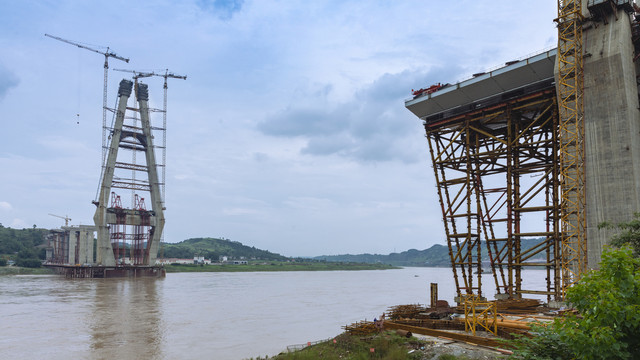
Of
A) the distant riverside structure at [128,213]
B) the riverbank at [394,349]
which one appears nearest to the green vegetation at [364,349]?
the riverbank at [394,349]

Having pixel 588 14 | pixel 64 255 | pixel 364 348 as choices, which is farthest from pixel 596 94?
pixel 64 255

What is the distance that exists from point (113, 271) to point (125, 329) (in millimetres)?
88808

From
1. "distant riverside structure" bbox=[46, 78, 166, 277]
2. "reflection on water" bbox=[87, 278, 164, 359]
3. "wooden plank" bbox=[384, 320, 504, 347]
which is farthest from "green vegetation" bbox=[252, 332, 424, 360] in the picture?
"distant riverside structure" bbox=[46, 78, 166, 277]

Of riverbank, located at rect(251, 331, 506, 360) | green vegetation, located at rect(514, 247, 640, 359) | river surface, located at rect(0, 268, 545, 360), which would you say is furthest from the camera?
river surface, located at rect(0, 268, 545, 360)

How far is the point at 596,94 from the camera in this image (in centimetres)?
2608

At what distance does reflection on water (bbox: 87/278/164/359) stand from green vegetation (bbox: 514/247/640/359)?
26339 millimetres

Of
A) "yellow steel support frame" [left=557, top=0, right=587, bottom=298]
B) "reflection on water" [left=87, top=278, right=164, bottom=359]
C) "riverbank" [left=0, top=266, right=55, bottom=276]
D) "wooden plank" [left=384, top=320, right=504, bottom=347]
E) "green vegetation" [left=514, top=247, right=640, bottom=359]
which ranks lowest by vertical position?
"riverbank" [left=0, top=266, right=55, bottom=276]

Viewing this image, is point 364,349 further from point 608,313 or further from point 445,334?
point 608,313

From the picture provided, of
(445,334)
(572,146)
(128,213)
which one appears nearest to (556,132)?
(572,146)

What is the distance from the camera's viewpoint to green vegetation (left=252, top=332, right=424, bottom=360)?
19328 mm

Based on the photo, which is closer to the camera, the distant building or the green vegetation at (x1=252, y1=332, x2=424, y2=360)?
the green vegetation at (x1=252, y1=332, x2=424, y2=360)

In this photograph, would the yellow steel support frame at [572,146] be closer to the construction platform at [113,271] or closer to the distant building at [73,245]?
the construction platform at [113,271]

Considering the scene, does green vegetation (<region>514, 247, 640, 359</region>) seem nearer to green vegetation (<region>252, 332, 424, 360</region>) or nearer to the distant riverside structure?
green vegetation (<region>252, 332, 424, 360</region>)

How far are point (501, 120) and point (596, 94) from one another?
350 inches
